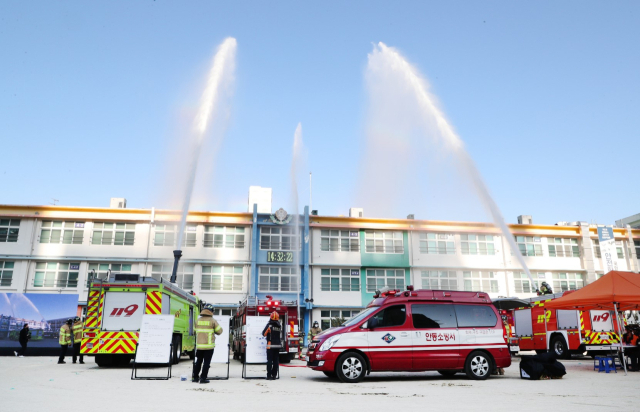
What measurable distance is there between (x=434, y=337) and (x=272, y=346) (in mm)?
4218

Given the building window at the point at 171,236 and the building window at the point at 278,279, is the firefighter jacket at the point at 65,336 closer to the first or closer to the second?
the building window at the point at 171,236

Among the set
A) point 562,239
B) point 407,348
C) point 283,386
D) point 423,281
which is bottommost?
point 283,386

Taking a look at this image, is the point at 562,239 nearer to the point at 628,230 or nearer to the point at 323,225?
the point at 628,230

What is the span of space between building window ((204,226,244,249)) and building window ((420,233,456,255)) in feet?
50.4

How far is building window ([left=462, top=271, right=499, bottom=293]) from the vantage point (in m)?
43.6

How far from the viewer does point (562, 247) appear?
46.4 meters

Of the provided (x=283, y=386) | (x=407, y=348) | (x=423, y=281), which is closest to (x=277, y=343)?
(x=283, y=386)

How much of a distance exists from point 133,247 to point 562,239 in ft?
121

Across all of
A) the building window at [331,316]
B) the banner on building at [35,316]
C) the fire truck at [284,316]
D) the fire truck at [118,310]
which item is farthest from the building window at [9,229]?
the fire truck at [118,310]

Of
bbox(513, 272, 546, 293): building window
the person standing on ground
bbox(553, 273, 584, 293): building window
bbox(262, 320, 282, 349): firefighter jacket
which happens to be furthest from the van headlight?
bbox(553, 273, 584, 293): building window

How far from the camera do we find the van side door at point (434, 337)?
1314 centimetres

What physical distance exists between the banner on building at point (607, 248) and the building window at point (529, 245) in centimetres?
549

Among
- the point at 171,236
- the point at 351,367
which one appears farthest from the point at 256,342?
the point at 171,236

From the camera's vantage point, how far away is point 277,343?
45.2 feet
